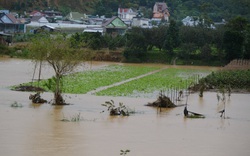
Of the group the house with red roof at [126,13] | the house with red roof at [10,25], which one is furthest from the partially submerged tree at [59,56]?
the house with red roof at [126,13]

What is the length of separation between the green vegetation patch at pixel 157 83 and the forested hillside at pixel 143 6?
131 feet

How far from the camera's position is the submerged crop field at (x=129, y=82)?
2936 centimetres

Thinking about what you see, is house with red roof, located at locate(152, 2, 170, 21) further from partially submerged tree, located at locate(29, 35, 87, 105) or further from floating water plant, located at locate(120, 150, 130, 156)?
floating water plant, located at locate(120, 150, 130, 156)

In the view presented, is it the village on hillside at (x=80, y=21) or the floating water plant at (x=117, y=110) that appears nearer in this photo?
the floating water plant at (x=117, y=110)

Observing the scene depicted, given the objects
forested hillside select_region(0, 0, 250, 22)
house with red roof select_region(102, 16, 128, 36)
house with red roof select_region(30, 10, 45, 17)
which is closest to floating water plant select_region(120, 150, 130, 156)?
house with red roof select_region(102, 16, 128, 36)

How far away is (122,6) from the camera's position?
311 feet

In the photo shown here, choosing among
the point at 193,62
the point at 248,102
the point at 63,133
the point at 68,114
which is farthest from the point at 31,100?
the point at 193,62

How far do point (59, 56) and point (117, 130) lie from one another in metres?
6.42

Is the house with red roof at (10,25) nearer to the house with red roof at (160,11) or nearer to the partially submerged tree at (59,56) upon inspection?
the house with red roof at (160,11)

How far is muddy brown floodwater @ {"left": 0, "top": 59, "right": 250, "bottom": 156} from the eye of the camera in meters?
16.4

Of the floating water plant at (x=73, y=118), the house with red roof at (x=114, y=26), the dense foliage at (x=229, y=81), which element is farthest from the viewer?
the house with red roof at (x=114, y=26)

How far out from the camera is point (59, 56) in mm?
24578

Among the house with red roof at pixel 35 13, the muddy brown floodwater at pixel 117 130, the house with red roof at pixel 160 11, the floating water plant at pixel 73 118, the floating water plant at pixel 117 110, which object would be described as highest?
the house with red roof at pixel 160 11

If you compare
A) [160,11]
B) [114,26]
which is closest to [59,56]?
[114,26]
